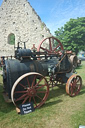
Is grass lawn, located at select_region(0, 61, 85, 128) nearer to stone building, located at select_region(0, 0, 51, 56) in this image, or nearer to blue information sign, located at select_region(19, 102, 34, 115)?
blue information sign, located at select_region(19, 102, 34, 115)

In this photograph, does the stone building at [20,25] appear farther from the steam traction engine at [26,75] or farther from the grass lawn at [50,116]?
the grass lawn at [50,116]

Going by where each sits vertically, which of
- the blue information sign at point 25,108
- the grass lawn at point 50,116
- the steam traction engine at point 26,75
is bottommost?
the grass lawn at point 50,116

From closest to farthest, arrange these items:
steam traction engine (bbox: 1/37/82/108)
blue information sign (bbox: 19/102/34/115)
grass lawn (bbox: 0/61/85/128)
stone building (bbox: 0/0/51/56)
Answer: grass lawn (bbox: 0/61/85/128), blue information sign (bbox: 19/102/34/115), steam traction engine (bbox: 1/37/82/108), stone building (bbox: 0/0/51/56)

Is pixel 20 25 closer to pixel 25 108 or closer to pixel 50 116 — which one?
pixel 25 108

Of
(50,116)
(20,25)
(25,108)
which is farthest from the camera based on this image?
(20,25)

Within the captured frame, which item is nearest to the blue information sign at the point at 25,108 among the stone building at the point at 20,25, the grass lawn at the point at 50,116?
the grass lawn at the point at 50,116

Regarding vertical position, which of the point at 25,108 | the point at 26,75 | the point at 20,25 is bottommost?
the point at 25,108

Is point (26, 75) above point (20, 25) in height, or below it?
below

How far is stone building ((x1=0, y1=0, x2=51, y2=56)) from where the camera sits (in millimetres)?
13836

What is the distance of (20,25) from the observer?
14.6m

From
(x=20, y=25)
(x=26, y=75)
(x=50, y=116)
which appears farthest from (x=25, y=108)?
(x=20, y=25)

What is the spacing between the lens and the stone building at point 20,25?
1384 centimetres

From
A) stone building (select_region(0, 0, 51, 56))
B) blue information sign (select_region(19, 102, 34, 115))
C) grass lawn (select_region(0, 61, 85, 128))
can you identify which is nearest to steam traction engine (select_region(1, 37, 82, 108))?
blue information sign (select_region(19, 102, 34, 115))

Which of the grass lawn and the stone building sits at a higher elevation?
the stone building
